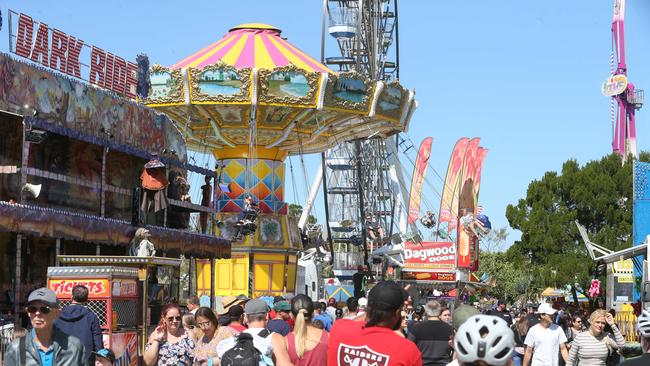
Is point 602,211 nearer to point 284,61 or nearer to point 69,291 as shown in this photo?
point 284,61

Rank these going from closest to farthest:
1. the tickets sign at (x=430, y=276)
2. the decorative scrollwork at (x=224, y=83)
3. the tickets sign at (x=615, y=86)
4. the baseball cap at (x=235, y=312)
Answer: the baseball cap at (x=235, y=312)
the decorative scrollwork at (x=224, y=83)
the tickets sign at (x=430, y=276)
the tickets sign at (x=615, y=86)

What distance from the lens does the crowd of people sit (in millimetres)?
6123

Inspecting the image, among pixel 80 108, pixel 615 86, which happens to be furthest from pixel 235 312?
pixel 615 86

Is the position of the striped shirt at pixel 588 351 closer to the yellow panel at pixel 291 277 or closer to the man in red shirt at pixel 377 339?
the man in red shirt at pixel 377 339

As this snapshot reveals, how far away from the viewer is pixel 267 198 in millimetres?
44000

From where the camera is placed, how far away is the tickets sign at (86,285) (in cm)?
1688

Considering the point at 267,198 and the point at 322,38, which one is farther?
the point at 322,38

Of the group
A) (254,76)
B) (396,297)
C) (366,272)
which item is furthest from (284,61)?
(396,297)

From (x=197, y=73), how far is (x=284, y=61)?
3.00 meters

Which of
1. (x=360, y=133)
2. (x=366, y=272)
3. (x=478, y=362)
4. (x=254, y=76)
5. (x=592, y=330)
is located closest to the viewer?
(x=478, y=362)

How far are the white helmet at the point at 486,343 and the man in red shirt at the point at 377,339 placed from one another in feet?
5.32

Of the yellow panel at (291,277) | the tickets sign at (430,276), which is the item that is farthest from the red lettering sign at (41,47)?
the tickets sign at (430,276)

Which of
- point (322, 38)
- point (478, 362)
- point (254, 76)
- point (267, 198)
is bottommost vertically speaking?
point (478, 362)

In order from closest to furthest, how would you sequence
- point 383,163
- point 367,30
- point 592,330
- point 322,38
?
1. point 592,330
2. point 322,38
3. point 367,30
4. point 383,163
